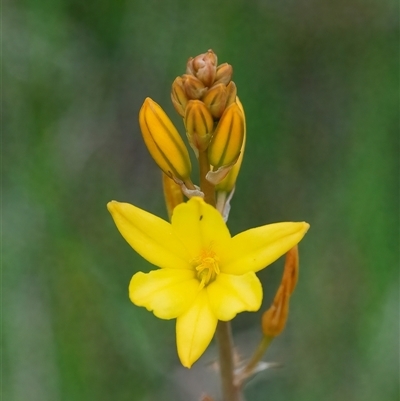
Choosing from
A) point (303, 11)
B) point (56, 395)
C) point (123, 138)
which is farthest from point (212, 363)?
point (303, 11)

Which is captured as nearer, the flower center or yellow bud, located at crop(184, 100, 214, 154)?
yellow bud, located at crop(184, 100, 214, 154)

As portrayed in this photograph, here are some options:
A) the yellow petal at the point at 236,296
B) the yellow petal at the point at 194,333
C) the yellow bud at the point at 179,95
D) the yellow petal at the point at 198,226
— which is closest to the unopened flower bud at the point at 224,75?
the yellow bud at the point at 179,95

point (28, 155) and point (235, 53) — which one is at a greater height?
point (235, 53)

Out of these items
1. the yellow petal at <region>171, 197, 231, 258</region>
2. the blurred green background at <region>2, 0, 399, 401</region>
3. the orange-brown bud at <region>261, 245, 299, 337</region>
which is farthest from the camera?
the blurred green background at <region>2, 0, 399, 401</region>

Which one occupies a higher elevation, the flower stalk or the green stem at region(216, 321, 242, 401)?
the flower stalk

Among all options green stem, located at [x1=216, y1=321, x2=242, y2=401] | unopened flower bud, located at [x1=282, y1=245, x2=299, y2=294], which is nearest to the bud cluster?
unopened flower bud, located at [x1=282, y1=245, x2=299, y2=294]

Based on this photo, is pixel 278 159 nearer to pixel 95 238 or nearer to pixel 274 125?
pixel 274 125

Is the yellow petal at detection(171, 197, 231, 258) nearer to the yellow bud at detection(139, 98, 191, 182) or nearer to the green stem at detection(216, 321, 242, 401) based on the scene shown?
the yellow bud at detection(139, 98, 191, 182)
